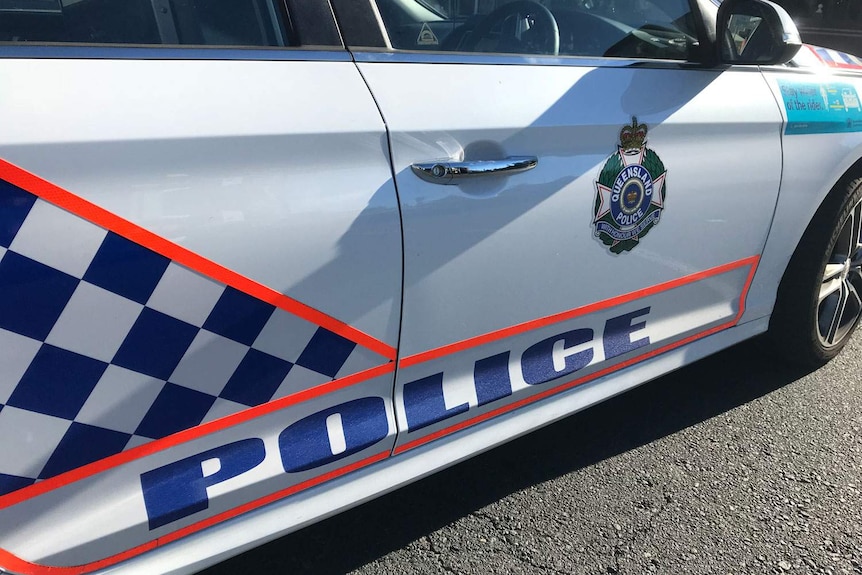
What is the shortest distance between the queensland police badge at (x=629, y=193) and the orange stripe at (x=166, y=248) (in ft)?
2.15

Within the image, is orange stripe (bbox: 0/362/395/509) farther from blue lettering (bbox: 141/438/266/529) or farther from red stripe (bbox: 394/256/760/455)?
red stripe (bbox: 394/256/760/455)

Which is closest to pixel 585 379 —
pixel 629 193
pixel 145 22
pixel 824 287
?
pixel 629 193

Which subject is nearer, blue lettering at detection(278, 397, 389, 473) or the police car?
the police car

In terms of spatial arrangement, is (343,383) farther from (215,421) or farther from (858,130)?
(858,130)

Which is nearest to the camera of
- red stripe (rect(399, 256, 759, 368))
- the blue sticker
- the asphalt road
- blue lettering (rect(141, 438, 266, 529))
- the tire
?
blue lettering (rect(141, 438, 266, 529))

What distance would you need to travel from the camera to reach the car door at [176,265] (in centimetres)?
111

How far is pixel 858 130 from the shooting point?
2281 mm

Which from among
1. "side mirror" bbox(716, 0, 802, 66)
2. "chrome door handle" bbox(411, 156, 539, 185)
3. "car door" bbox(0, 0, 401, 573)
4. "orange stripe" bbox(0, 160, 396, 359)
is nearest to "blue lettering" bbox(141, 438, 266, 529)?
"car door" bbox(0, 0, 401, 573)

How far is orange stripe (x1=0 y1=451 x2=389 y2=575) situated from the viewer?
1193 millimetres

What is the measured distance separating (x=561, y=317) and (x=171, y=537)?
3.22ft

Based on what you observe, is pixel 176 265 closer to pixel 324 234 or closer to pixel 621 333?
pixel 324 234

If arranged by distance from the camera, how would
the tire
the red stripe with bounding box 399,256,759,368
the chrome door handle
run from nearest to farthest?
the chrome door handle < the red stripe with bounding box 399,256,759,368 < the tire

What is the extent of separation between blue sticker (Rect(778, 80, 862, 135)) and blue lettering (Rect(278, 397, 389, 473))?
4.75 feet

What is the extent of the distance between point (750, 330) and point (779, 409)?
0.33 meters
